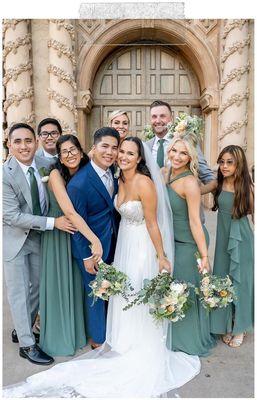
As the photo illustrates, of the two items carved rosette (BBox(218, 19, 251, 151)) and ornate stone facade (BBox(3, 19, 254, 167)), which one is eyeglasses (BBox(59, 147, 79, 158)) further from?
carved rosette (BBox(218, 19, 251, 151))

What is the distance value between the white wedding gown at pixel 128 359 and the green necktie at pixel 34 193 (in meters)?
0.81

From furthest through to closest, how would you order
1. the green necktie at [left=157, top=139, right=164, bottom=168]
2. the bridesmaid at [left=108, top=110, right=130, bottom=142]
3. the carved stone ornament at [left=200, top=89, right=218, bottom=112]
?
the carved stone ornament at [left=200, top=89, right=218, bottom=112] → the green necktie at [left=157, top=139, right=164, bottom=168] → the bridesmaid at [left=108, top=110, right=130, bottom=142]

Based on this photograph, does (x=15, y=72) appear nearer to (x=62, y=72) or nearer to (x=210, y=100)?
(x=62, y=72)

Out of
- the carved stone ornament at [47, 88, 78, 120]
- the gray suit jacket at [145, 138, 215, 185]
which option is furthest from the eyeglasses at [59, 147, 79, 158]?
the carved stone ornament at [47, 88, 78, 120]

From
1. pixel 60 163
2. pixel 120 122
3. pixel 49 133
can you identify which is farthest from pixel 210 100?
Answer: pixel 60 163

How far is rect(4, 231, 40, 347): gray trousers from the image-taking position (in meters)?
3.18

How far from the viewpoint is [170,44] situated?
9000 mm

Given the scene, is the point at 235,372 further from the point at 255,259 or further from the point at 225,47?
the point at 225,47

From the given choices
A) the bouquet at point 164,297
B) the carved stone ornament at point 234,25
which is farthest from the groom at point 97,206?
the carved stone ornament at point 234,25

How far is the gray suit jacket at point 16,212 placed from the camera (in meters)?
3.04

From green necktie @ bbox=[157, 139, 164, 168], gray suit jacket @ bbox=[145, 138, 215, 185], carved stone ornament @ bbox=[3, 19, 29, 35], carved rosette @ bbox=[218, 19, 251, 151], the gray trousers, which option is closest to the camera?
the gray trousers

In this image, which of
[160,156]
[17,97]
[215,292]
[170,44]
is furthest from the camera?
[170,44]

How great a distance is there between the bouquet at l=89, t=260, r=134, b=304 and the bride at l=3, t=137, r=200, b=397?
0.59 feet

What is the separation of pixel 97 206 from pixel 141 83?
719cm
